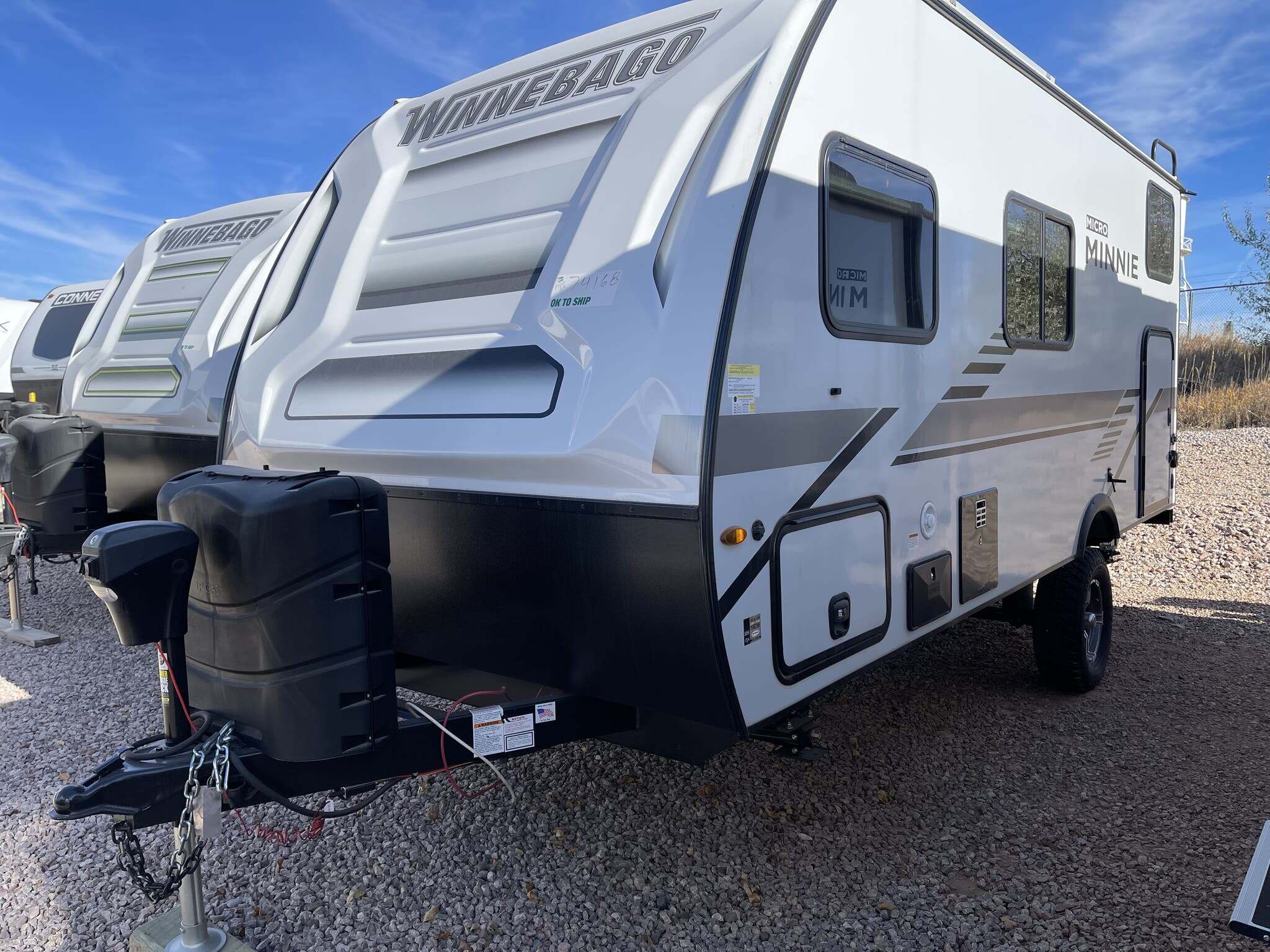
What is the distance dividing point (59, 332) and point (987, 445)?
9.70 metres

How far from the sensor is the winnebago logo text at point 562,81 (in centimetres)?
Result: 276

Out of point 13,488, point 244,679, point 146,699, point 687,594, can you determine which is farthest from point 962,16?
point 13,488

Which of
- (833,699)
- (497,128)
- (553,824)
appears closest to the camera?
(497,128)

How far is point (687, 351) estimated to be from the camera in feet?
7.77

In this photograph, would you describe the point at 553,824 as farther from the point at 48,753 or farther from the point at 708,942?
the point at 48,753

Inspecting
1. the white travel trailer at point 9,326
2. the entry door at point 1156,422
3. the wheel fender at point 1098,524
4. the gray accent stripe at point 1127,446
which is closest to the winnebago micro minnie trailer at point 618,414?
the wheel fender at point 1098,524

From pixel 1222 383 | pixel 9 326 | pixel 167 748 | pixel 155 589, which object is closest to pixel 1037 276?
pixel 155 589

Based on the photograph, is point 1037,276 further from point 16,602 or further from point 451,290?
point 16,602

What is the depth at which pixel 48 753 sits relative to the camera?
13.7 ft

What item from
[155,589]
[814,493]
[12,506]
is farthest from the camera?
[12,506]

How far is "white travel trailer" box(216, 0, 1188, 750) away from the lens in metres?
2.42

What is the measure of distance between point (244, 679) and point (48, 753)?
101 inches

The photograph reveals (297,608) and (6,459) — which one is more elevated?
(6,459)

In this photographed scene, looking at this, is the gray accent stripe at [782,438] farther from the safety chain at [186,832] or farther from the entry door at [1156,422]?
the entry door at [1156,422]
